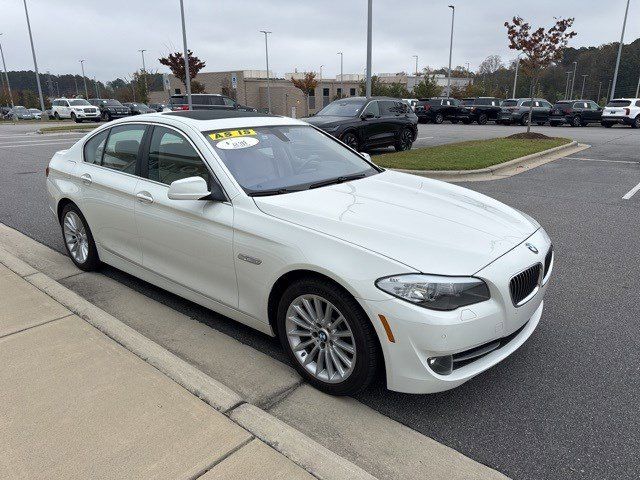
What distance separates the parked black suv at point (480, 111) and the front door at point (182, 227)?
31706 millimetres

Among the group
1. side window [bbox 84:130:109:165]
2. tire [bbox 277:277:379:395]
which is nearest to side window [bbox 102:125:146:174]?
side window [bbox 84:130:109:165]

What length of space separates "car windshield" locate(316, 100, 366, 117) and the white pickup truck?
20.3 m

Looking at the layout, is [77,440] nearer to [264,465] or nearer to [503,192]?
[264,465]

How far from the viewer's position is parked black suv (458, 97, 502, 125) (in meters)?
32.5

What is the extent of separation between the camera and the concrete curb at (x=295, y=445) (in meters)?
2.34

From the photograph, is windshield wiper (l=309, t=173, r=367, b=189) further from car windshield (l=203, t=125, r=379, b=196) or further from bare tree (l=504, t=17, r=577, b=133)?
bare tree (l=504, t=17, r=577, b=133)

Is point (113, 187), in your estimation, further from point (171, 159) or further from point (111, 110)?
point (111, 110)

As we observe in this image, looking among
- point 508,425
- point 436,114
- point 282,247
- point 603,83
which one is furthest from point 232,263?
point 603,83

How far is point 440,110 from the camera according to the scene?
1312 inches

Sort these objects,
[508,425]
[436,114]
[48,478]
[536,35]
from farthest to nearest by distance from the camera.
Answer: [436,114], [536,35], [508,425], [48,478]

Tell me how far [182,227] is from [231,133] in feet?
2.70

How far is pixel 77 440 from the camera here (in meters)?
2.56

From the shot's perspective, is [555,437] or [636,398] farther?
[636,398]

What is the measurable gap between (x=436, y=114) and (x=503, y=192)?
85.9 ft
